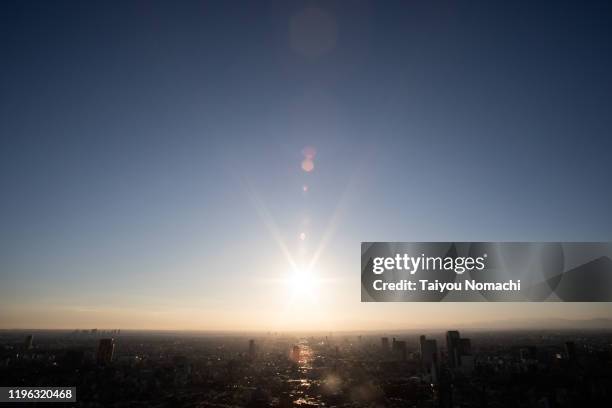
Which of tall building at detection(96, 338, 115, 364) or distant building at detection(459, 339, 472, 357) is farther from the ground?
distant building at detection(459, 339, 472, 357)

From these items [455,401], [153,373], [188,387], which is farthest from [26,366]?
[455,401]

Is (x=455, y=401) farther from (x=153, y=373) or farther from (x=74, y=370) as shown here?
(x=74, y=370)

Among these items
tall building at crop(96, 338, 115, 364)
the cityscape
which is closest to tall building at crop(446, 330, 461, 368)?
the cityscape

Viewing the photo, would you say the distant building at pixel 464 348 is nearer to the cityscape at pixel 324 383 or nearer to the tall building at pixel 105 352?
the cityscape at pixel 324 383

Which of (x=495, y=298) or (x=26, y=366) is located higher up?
(x=495, y=298)

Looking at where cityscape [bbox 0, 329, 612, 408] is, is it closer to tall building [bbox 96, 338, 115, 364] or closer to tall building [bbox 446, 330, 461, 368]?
tall building [bbox 96, 338, 115, 364]

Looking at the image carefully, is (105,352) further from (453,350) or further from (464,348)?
(464,348)

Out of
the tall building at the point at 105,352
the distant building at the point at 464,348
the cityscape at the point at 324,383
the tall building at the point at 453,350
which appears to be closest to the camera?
the cityscape at the point at 324,383

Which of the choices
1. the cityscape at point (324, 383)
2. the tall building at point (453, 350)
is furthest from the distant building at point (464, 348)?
the cityscape at point (324, 383)

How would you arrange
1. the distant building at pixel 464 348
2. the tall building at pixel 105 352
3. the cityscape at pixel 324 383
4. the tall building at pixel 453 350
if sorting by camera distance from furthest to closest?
the distant building at pixel 464 348 < the tall building at pixel 453 350 < the tall building at pixel 105 352 < the cityscape at pixel 324 383

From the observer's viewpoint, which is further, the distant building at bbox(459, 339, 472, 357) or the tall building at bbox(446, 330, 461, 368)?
the distant building at bbox(459, 339, 472, 357)

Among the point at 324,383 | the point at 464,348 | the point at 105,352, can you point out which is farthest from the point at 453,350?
the point at 105,352
